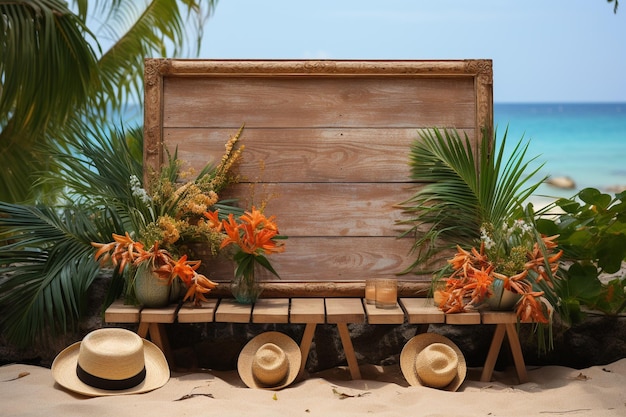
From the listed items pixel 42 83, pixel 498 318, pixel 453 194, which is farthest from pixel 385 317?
pixel 42 83

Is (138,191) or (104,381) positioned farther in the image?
(138,191)

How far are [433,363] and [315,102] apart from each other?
1592mm

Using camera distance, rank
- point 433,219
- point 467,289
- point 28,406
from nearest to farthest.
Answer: point 28,406
point 467,289
point 433,219

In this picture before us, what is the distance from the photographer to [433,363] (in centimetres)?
345

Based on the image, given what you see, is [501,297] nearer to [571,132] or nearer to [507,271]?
[507,271]

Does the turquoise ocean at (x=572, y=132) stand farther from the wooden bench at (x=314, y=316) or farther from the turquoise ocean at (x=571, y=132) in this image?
Result: the wooden bench at (x=314, y=316)

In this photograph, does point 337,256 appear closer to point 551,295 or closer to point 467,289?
Result: point 467,289

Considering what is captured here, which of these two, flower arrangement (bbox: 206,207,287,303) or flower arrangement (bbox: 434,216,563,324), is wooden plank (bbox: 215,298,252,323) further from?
flower arrangement (bbox: 434,216,563,324)

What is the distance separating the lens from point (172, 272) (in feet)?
11.6

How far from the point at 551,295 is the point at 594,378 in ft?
1.51

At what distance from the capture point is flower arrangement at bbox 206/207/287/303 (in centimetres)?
352

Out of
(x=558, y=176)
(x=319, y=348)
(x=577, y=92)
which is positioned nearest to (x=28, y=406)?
(x=319, y=348)

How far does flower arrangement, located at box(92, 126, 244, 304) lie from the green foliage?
1788mm

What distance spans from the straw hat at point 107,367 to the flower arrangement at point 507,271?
1.49 metres
